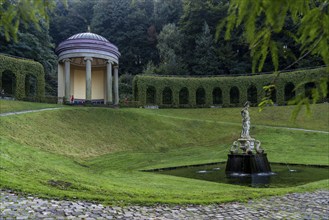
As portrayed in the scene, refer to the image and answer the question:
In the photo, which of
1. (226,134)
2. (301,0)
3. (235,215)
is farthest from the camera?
(226,134)

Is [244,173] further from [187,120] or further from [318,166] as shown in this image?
[187,120]

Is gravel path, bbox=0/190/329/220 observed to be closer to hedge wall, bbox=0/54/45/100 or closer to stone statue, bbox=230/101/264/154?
stone statue, bbox=230/101/264/154

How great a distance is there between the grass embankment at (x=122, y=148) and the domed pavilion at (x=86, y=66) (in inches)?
199

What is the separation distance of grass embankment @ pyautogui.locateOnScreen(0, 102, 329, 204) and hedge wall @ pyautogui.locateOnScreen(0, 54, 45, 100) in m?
8.78

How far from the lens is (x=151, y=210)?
6.73 meters

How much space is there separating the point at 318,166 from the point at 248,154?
4.92 m

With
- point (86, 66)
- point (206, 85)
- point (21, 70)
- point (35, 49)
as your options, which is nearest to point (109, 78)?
point (86, 66)

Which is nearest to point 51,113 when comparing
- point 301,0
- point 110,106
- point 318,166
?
point 110,106

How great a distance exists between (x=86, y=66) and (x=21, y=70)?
7305 mm

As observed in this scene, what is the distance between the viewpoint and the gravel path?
608 centimetres

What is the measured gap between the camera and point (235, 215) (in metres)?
6.59

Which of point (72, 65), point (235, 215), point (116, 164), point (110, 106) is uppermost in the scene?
point (72, 65)

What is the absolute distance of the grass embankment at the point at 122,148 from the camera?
9.05 meters

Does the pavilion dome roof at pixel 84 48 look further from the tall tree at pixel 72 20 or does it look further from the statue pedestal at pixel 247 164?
the tall tree at pixel 72 20
